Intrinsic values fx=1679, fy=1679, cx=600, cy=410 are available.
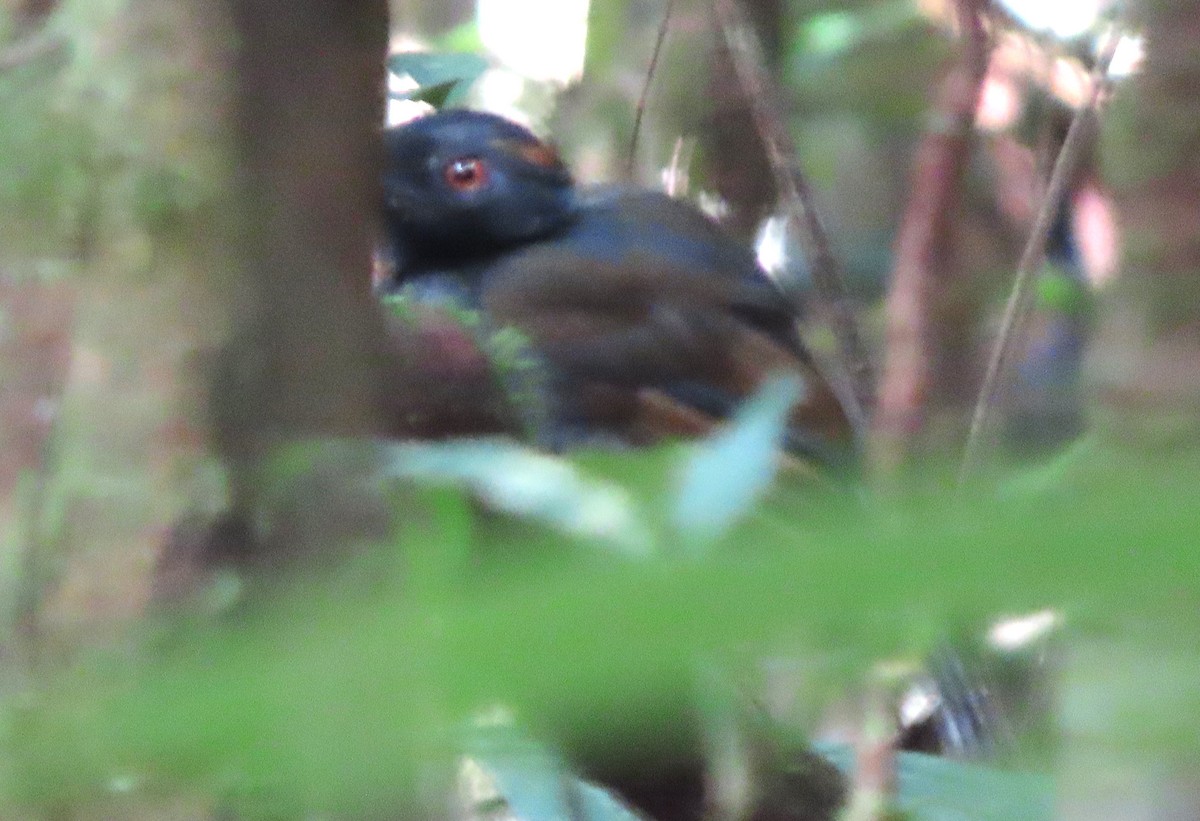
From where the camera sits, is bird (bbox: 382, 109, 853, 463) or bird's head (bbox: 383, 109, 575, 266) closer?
bird (bbox: 382, 109, 853, 463)

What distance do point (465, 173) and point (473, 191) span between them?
0.03 meters

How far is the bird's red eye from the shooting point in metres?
1.94

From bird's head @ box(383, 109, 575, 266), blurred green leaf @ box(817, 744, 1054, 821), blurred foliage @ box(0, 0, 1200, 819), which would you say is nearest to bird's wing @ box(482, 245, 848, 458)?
bird's head @ box(383, 109, 575, 266)

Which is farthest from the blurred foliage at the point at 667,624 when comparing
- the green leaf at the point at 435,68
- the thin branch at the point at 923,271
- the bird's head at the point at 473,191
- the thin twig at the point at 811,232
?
the bird's head at the point at 473,191

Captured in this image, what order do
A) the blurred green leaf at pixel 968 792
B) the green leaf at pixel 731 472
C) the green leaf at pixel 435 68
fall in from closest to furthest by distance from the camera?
the green leaf at pixel 731 472 → the blurred green leaf at pixel 968 792 → the green leaf at pixel 435 68

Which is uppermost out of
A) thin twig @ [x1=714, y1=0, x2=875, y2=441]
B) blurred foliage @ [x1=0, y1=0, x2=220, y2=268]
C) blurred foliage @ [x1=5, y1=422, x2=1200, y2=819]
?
thin twig @ [x1=714, y1=0, x2=875, y2=441]

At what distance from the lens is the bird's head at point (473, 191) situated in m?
1.89

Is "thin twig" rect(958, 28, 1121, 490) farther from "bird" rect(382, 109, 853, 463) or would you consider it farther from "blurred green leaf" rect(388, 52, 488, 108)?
"blurred green leaf" rect(388, 52, 488, 108)

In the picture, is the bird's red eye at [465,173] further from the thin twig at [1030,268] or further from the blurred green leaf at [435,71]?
the thin twig at [1030,268]

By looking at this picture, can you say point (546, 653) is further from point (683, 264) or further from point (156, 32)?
point (683, 264)

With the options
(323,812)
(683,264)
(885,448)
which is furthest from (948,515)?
(683,264)

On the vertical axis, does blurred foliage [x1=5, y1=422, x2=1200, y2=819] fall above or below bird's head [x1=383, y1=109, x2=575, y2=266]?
below

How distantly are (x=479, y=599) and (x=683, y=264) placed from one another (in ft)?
5.07

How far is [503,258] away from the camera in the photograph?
1.91m
